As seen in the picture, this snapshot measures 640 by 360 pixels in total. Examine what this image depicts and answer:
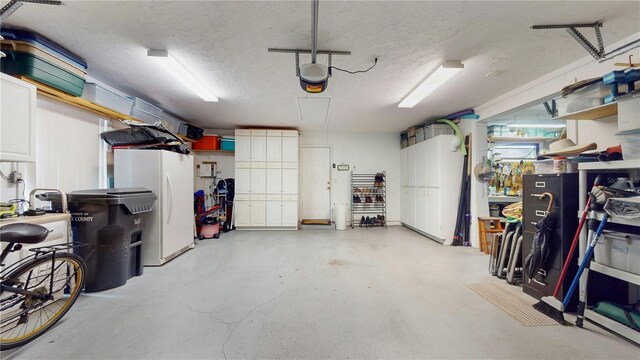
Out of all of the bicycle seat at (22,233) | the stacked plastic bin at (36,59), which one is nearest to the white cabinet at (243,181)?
the stacked plastic bin at (36,59)

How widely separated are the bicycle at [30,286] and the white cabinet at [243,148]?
146 inches

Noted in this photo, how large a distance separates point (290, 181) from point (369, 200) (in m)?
2.28

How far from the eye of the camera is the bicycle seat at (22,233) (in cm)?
150

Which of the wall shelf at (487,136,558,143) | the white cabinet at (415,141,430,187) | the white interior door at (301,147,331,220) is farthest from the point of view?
the white interior door at (301,147,331,220)

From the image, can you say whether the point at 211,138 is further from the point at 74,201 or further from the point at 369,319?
the point at 369,319

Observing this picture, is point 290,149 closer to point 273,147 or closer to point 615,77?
point 273,147

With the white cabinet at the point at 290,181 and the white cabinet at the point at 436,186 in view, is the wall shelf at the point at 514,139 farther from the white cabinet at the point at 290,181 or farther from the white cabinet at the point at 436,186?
the white cabinet at the point at 290,181

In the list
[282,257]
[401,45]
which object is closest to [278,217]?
[282,257]

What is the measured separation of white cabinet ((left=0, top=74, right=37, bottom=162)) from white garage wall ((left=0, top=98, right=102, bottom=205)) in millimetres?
630

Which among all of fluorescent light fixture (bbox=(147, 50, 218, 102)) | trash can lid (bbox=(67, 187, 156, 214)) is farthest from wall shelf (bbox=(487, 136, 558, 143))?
trash can lid (bbox=(67, 187, 156, 214))

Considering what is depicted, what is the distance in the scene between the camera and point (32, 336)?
164cm

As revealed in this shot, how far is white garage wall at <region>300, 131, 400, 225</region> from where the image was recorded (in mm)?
6285

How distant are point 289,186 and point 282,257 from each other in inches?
91.9

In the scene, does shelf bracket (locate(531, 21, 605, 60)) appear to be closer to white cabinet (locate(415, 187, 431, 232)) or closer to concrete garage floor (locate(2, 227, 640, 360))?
concrete garage floor (locate(2, 227, 640, 360))
